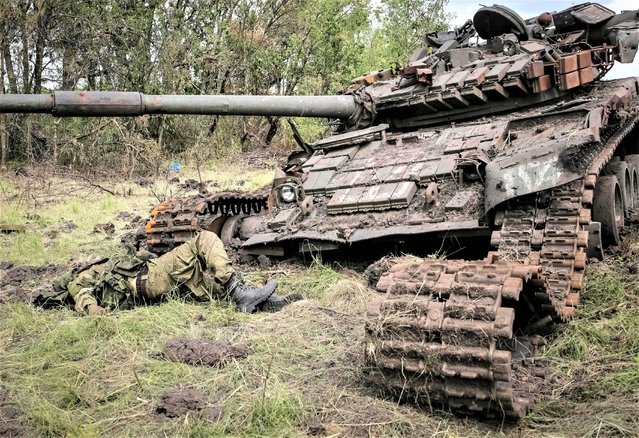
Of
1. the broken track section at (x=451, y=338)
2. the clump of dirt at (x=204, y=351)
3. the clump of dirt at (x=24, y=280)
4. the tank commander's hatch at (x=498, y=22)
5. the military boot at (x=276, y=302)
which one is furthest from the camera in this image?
the tank commander's hatch at (x=498, y=22)

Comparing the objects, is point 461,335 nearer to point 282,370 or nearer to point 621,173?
point 282,370

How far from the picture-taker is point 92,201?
1290 cm

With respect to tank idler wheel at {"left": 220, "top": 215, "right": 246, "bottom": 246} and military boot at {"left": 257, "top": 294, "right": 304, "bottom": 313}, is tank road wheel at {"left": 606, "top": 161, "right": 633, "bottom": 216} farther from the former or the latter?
tank idler wheel at {"left": 220, "top": 215, "right": 246, "bottom": 246}

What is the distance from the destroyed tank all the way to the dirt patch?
200 centimetres

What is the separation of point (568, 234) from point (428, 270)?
167cm

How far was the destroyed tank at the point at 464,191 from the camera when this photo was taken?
12.2ft

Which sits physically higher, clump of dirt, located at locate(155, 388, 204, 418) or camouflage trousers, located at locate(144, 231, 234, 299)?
camouflage trousers, located at locate(144, 231, 234, 299)

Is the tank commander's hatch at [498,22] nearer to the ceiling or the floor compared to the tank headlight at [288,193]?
nearer to the ceiling

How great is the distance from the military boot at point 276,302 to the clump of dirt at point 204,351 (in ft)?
3.34

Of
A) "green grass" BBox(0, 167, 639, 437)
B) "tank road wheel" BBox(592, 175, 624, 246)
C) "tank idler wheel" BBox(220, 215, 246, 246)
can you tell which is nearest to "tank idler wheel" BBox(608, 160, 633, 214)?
"tank road wheel" BBox(592, 175, 624, 246)

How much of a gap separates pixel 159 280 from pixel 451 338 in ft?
11.0

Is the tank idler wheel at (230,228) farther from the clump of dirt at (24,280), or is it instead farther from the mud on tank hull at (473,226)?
the clump of dirt at (24,280)

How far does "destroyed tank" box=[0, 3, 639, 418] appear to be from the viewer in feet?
12.2

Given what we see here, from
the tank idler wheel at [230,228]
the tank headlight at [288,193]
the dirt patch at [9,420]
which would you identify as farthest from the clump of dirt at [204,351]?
the tank idler wheel at [230,228]
